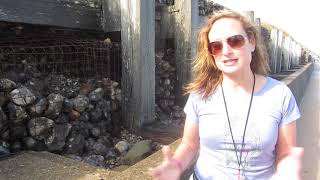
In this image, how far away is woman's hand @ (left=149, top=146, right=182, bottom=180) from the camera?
70.9 inches

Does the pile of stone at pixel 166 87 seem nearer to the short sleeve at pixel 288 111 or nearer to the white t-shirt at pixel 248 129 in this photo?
the white t-shirt at pixel 248 129

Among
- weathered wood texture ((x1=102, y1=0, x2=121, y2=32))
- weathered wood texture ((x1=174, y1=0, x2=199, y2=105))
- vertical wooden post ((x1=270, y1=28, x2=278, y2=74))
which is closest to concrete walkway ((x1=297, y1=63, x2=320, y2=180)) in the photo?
vertical wooden post ((x1=270, y1=28, x2=278, y2=74))

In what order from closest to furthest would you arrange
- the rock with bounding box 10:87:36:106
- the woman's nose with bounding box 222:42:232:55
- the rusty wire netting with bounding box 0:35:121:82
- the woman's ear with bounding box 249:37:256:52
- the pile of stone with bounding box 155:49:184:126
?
the woman's nose with bounding box 222:42:232:55 < the woman's ear with bounding box 249:37:256:52 < the rock with bounding box 10:87:36:106 < the rusty wire netting with bounding box 0:35:121:82 < the pile of stone with bounding box 155:49:184:126

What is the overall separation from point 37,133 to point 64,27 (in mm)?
1408

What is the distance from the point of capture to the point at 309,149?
21.3ft

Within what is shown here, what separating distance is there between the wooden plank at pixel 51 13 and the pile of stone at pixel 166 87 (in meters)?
1.33

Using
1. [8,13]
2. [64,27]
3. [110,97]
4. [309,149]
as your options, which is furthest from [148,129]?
[309,149]

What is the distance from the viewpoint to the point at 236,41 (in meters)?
1.88

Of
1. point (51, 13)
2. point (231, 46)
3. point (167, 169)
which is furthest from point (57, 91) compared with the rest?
point (231, 46)

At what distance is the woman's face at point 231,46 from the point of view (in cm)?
187

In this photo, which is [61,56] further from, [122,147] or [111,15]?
[122,147]

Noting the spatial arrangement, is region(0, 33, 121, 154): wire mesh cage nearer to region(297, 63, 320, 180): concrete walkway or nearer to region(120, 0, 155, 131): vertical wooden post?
region(120, 0, 155, 131): vertical wooden post

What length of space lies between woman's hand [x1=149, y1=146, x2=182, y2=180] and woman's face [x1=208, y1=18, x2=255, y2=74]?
487 millimetres

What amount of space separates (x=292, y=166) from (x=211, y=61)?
0.66 metres
